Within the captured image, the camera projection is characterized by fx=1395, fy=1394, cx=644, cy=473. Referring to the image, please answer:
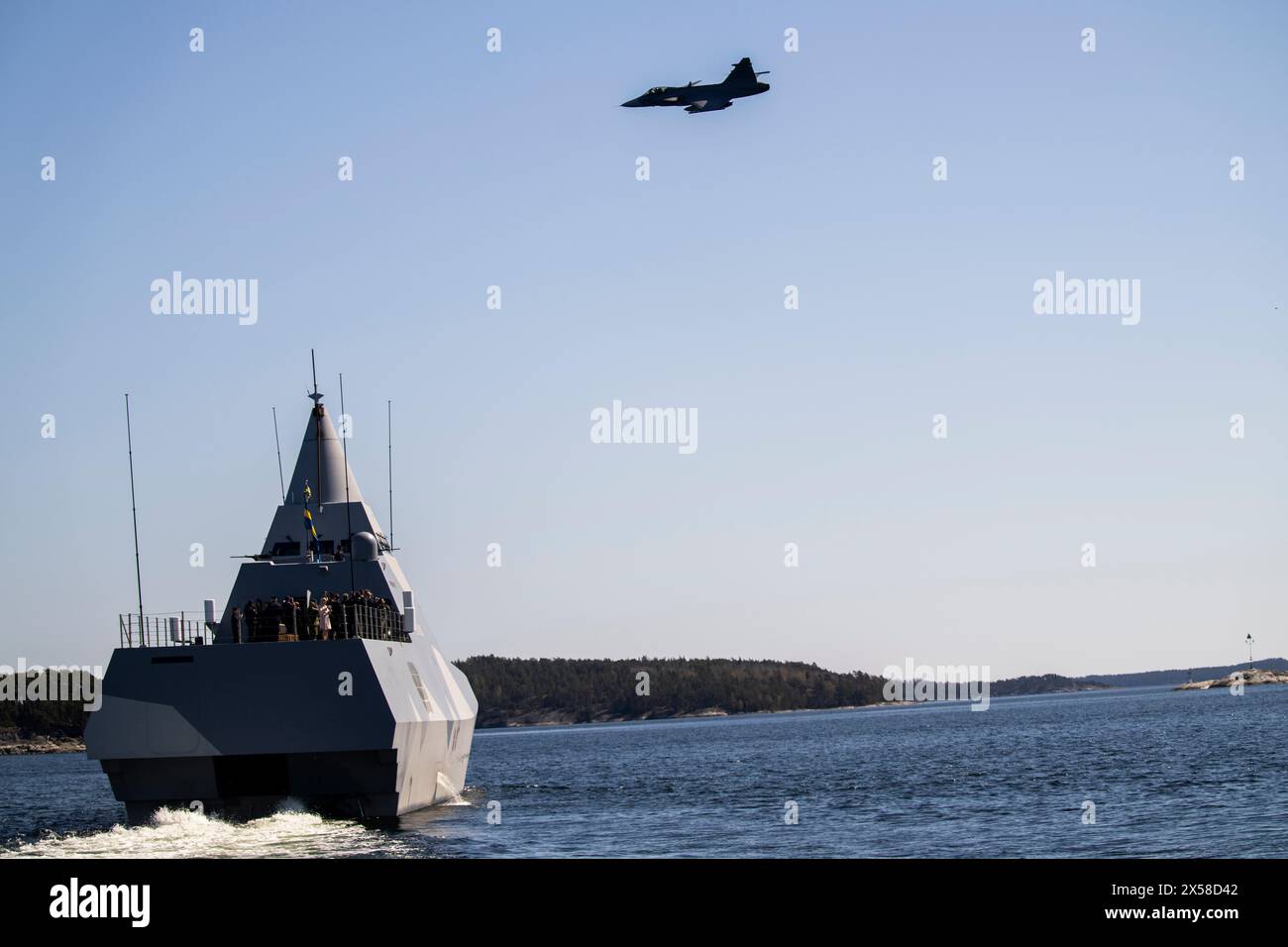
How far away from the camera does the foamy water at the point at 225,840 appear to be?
2469cm

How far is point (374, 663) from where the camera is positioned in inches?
1123

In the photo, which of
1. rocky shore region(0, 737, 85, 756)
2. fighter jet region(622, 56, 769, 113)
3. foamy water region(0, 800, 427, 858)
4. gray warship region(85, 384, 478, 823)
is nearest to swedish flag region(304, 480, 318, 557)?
gray warship region(85, 384, 478, 823)

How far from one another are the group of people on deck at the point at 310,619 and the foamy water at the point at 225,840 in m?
3.88

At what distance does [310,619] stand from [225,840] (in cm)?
591

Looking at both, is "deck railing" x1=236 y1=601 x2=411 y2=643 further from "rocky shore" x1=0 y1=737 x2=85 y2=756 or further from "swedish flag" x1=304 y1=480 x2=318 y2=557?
"rocky shore" x1=0 y1=737 x2=85 y2=756

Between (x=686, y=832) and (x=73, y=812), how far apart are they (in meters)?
21.1

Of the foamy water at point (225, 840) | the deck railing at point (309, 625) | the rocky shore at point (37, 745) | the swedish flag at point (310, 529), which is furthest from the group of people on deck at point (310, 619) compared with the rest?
the rocky shore at point (37, 745)

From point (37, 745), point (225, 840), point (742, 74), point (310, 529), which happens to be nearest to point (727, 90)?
point (742, 74)

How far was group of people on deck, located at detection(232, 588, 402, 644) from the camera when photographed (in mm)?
30312

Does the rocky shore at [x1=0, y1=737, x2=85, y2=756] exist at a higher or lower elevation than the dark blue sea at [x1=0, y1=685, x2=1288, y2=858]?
lower

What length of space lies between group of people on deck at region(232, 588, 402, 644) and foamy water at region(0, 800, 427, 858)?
3882 mm

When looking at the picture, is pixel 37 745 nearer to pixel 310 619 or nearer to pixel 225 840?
pixel 310 619

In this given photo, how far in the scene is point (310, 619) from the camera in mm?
30625
